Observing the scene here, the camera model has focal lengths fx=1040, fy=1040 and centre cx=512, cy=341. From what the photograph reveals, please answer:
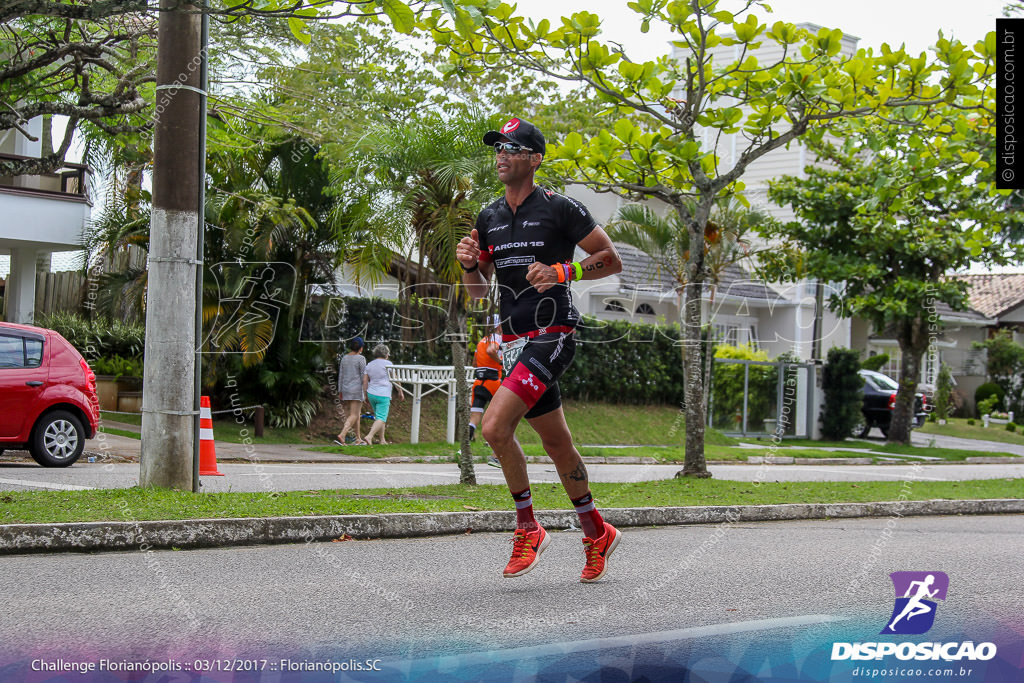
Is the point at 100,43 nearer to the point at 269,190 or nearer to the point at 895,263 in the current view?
the point at 269,190

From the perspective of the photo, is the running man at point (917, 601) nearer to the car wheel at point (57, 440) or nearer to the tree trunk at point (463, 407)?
the tree trunk at point (463, 407)

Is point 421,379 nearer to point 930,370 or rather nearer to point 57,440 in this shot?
point 57,440

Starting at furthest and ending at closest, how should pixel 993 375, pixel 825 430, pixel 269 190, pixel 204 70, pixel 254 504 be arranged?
pixel 993 375 < pixel 825 430 < pixel 269 190 < pixel 204 70 < pixel 254 504

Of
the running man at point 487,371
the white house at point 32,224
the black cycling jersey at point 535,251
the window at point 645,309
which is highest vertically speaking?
the white house at point 32,224

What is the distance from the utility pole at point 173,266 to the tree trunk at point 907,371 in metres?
18.4

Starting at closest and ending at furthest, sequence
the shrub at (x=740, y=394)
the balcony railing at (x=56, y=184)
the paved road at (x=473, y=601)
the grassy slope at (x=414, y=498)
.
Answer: the paved road at (x=473, y=601) → the grassy slope at (x=414, y=498) → the balcony railing at (x=56, y=184) → the shrub at (x=740, y=394)

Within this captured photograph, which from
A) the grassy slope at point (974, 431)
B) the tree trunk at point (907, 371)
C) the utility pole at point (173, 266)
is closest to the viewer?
the utility pole at point (173, 266)

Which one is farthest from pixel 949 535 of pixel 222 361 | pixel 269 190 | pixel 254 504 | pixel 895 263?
pixel 895 263

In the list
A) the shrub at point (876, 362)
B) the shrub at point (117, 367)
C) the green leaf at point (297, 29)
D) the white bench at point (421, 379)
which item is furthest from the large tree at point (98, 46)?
the shrub at point (876, 362)

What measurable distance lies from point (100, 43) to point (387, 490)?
17.9 feet

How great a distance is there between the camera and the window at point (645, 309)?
1134 inches

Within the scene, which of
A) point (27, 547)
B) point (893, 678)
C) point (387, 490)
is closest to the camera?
point (893, 678)

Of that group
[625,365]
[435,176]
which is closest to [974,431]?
[625,365]

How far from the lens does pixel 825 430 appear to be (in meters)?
25.5
